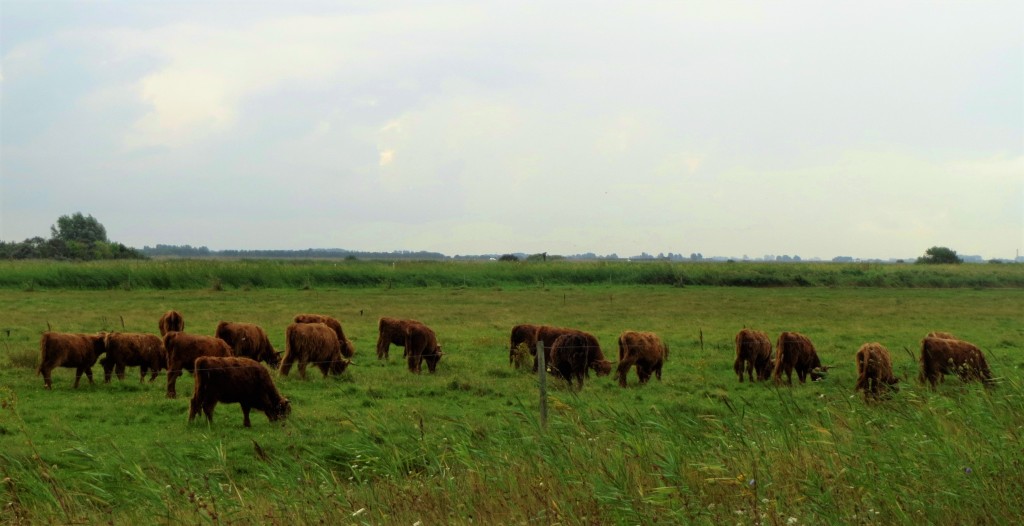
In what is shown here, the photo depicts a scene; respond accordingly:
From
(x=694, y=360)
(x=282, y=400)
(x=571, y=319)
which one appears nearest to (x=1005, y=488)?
(x=282, y=400)

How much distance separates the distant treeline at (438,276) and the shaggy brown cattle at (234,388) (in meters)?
31.8

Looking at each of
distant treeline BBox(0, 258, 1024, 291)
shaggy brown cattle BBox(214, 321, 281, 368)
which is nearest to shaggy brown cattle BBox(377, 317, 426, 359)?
shaggy brown cattle BBox(214, 321, 281, 368)

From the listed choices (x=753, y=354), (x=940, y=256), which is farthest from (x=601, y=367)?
(x=940, y=256)

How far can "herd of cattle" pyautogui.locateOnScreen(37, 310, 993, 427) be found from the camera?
14312 mm

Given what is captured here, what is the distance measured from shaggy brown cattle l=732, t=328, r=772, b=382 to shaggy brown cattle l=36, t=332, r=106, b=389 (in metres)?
12.4

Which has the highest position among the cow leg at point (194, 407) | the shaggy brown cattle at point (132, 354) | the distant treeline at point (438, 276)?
the distant treeline at point (438, 276)

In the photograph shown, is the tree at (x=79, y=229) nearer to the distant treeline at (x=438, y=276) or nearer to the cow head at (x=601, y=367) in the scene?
the distant treeline at (x=438, y=276)

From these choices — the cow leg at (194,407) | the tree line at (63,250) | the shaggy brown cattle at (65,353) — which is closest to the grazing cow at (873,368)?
the cow leg at (194,407)

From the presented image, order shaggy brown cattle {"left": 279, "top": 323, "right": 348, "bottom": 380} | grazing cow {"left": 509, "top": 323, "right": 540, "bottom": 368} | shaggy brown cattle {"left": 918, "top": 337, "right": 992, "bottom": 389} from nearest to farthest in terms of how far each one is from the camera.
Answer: shaggy brown cattle {"left": 918, "top": 337, "right": 992, "bottom": 389}
shaggy brown cattle {"left": 279, "top": 323, "right": 348, "bottom": 380}
grazing cow {"left": 509, "top": 323, "right": 540, "bottom": 368}

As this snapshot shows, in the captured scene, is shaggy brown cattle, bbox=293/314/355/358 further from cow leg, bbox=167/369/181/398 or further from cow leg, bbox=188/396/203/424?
cow leg, bbox=188/396/203/424

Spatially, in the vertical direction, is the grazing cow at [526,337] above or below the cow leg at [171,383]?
above

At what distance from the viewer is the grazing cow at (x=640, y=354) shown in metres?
16.2

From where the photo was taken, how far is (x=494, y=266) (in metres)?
55.1

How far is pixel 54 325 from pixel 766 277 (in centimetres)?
4210
